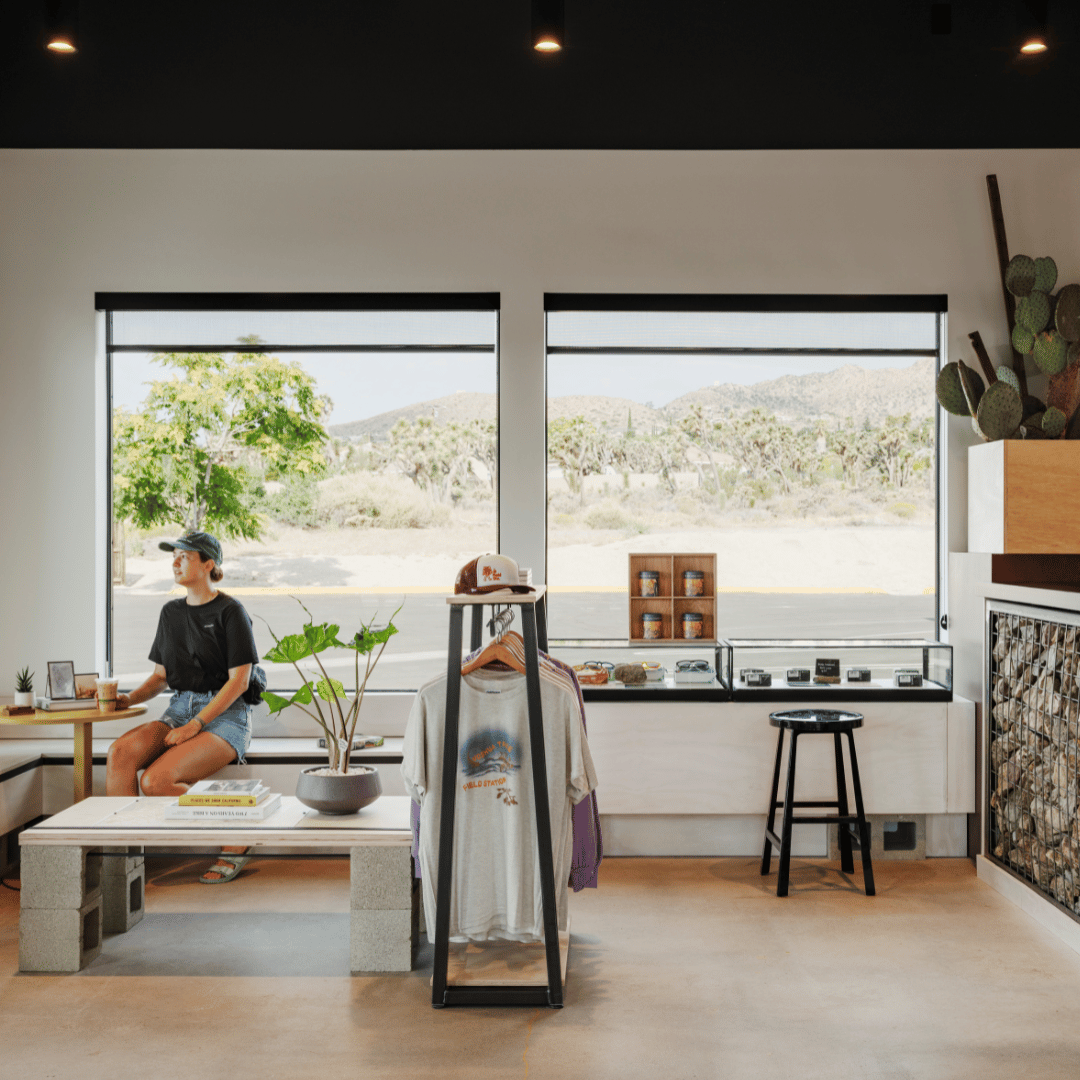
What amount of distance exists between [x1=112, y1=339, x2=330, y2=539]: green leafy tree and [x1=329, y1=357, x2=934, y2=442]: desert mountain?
0.98 ft

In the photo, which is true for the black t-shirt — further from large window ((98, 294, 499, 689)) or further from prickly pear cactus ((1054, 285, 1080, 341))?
prickly pear cactus ((1054, 285, 1080, 341))

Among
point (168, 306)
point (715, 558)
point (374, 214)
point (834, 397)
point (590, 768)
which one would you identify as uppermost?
point (374, 214)

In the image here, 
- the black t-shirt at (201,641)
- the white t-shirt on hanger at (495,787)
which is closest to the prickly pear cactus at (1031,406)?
the white t-shirt on hanger at (495,787)

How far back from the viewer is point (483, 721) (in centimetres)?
337

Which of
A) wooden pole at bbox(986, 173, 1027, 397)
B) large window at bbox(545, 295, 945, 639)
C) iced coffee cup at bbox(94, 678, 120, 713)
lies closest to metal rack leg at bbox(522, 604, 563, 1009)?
large window at bbox(545, 295, 945, 639)

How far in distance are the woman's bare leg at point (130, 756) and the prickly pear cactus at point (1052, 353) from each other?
4.61m

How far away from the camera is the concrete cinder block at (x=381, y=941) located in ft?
12.0

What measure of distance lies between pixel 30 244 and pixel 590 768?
424 centimetres

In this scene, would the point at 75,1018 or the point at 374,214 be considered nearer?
the point at 75,1018

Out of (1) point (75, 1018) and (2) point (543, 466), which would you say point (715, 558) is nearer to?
(2) point (543, 466)

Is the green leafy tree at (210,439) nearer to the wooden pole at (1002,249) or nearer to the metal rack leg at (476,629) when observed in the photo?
the metal rack leg at (476,629)
